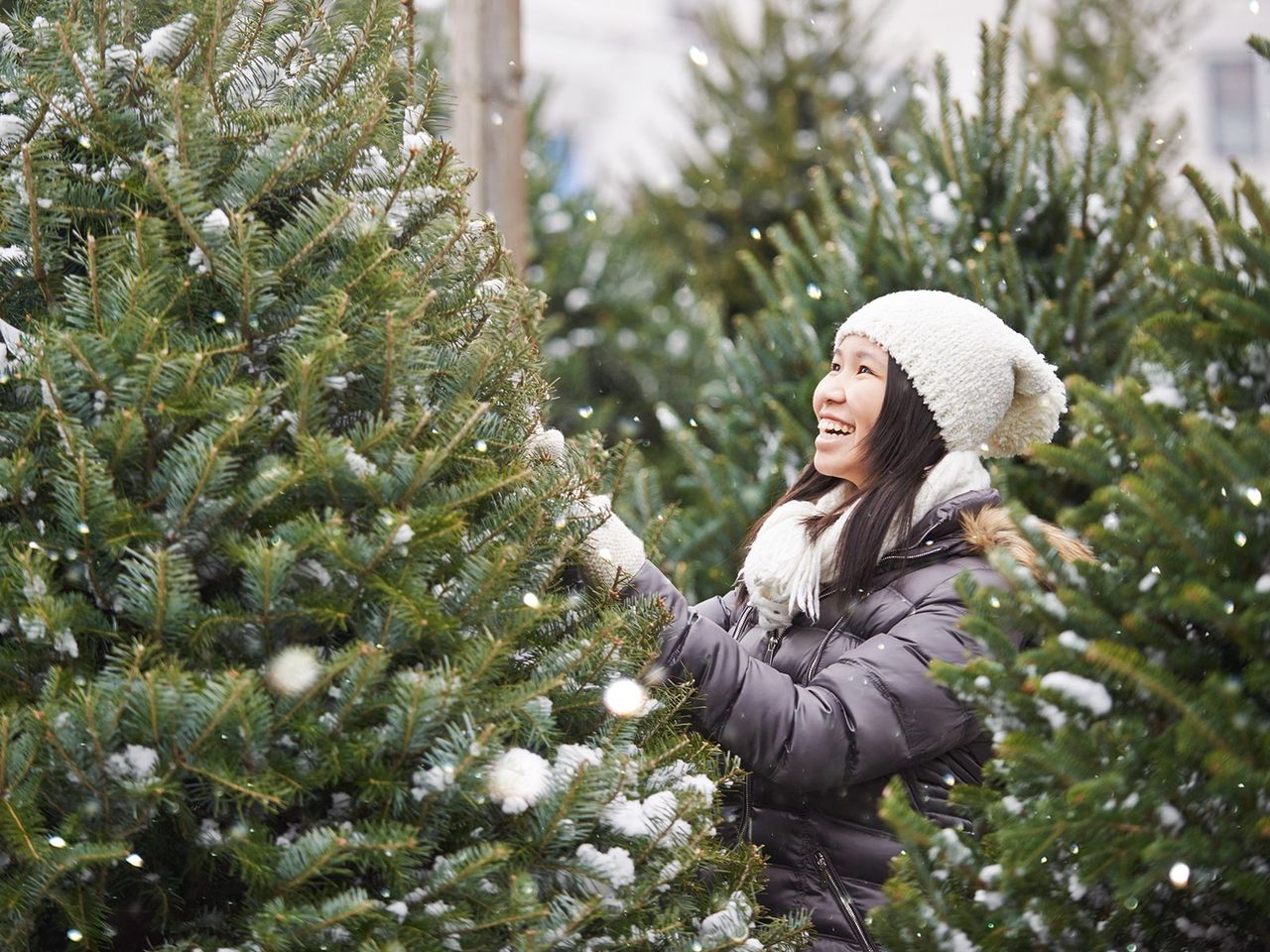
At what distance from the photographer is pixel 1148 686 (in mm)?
1548

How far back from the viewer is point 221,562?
1765 mm

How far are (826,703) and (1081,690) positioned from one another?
0.71m

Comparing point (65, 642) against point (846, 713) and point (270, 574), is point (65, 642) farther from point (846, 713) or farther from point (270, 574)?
point (846, 713)

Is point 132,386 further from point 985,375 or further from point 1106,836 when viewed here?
point 985,375

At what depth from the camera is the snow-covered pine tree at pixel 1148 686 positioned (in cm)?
155

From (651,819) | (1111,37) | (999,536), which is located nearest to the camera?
(651,819)

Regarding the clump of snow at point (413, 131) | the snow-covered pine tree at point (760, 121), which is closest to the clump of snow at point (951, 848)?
the clump of snow at point (413, 131)

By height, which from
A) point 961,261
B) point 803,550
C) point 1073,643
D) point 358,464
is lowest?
point 1073,643

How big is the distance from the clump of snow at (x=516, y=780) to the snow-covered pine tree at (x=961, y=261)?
2232mm

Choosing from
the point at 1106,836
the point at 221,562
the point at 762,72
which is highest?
the point at 762,72

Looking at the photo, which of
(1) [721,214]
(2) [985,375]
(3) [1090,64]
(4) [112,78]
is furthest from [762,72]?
(4) [112,78]

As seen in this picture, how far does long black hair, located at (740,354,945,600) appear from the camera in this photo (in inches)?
102

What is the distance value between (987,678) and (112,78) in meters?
1.52

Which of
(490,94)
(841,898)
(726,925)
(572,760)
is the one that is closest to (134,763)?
(572,760)
